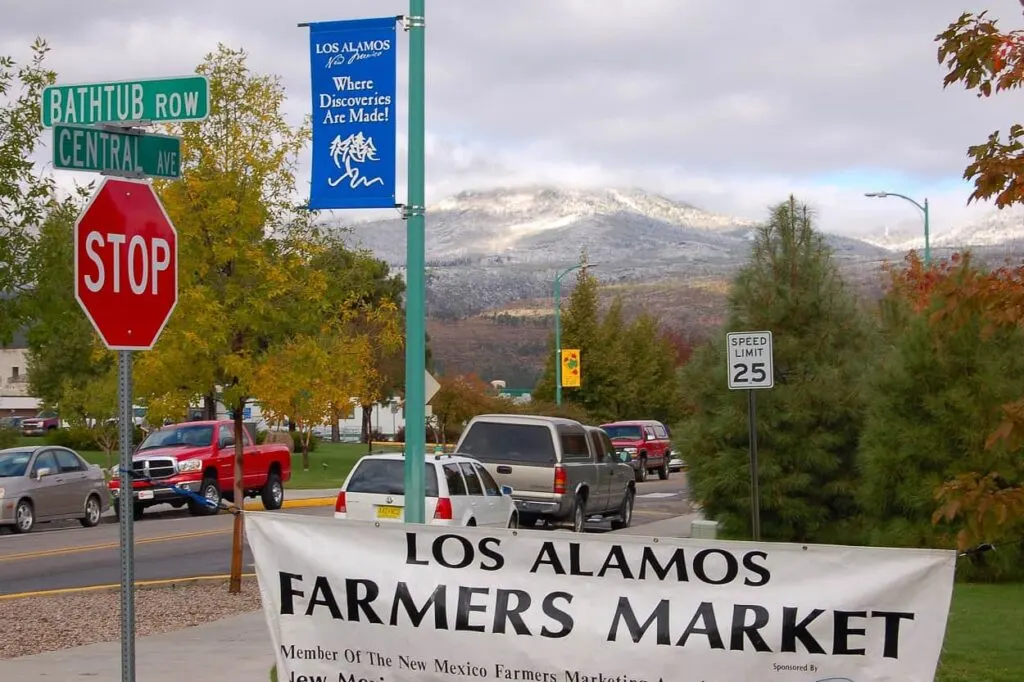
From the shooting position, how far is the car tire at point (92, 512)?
26.7 metres

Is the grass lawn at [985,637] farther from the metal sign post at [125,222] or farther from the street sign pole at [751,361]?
the metal sign post at [125,222]

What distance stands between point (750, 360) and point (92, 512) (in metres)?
15.8

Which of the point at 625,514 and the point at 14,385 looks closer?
the point at 625,514

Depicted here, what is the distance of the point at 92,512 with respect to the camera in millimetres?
26828

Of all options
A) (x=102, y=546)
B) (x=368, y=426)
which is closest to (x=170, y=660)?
(x=102, y=546)

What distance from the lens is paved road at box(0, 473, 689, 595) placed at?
1764cm

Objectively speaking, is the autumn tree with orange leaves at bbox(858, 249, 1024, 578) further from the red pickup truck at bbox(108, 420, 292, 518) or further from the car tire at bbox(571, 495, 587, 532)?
the red pickup truck at bbox(108, 420, 292, 518)

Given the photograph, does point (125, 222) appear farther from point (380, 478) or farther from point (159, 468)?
point (159, 468)

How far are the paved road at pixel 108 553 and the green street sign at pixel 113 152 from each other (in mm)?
10224

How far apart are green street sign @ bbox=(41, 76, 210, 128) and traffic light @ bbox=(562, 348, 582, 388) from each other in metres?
47.3

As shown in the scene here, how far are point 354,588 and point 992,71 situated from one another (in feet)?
16.6

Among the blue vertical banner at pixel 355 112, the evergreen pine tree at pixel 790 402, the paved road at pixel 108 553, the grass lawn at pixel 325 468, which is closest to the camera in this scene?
the blue vertical banner at pixel 355 112

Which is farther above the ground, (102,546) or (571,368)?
(571,368)

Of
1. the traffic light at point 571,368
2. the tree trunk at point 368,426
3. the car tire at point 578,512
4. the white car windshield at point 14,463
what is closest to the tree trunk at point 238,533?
the car tire at point 578,512
